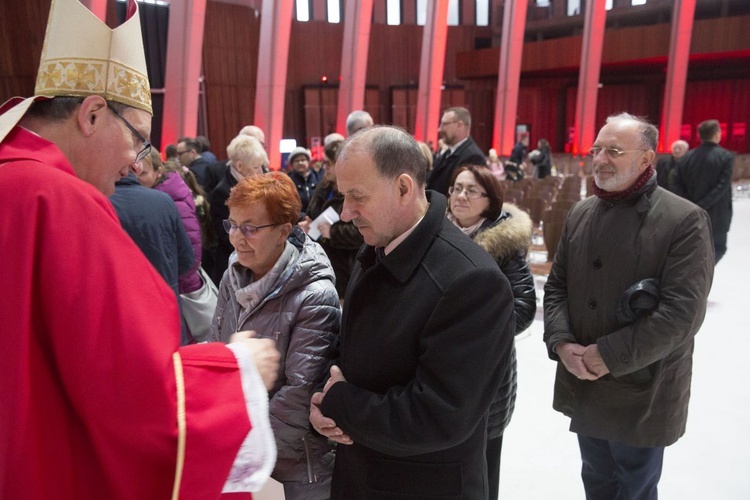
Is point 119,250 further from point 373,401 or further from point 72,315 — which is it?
point 373,401

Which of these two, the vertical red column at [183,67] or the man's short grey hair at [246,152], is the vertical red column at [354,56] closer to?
the vertical red column at [183,67]

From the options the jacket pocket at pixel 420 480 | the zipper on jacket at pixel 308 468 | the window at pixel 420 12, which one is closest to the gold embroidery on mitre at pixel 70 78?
the jacket pocket at pixel 420 480

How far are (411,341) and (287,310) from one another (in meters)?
0.66

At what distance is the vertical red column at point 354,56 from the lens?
17.5 m

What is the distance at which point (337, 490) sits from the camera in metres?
1.82

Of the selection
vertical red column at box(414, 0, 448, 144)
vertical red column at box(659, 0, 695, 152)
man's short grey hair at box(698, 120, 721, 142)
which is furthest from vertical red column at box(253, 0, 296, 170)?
vertical red column at box(659, 0, 695, 152)

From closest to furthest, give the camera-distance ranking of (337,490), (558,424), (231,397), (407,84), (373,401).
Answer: (231,397)
(373,401)
(337,490)
(558,424)
(407,84)

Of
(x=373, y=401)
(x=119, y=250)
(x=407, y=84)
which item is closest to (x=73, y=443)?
(x=119, y=250)

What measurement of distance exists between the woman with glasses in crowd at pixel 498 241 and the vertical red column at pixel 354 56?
Result: 15.0 meters

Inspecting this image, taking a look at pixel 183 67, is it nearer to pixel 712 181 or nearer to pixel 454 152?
pixel 454 152

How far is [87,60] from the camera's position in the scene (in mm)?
1410

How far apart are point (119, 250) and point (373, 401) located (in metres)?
0.74

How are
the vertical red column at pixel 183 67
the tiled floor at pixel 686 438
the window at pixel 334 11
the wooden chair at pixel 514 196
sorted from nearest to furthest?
the tiled floor at pixel 686 438 < the wooden chair at pixel 514 196 < the vertical red column at pixel 183 67 < the window at pixel 334 11

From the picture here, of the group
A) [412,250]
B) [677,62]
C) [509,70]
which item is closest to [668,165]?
[412,250]
